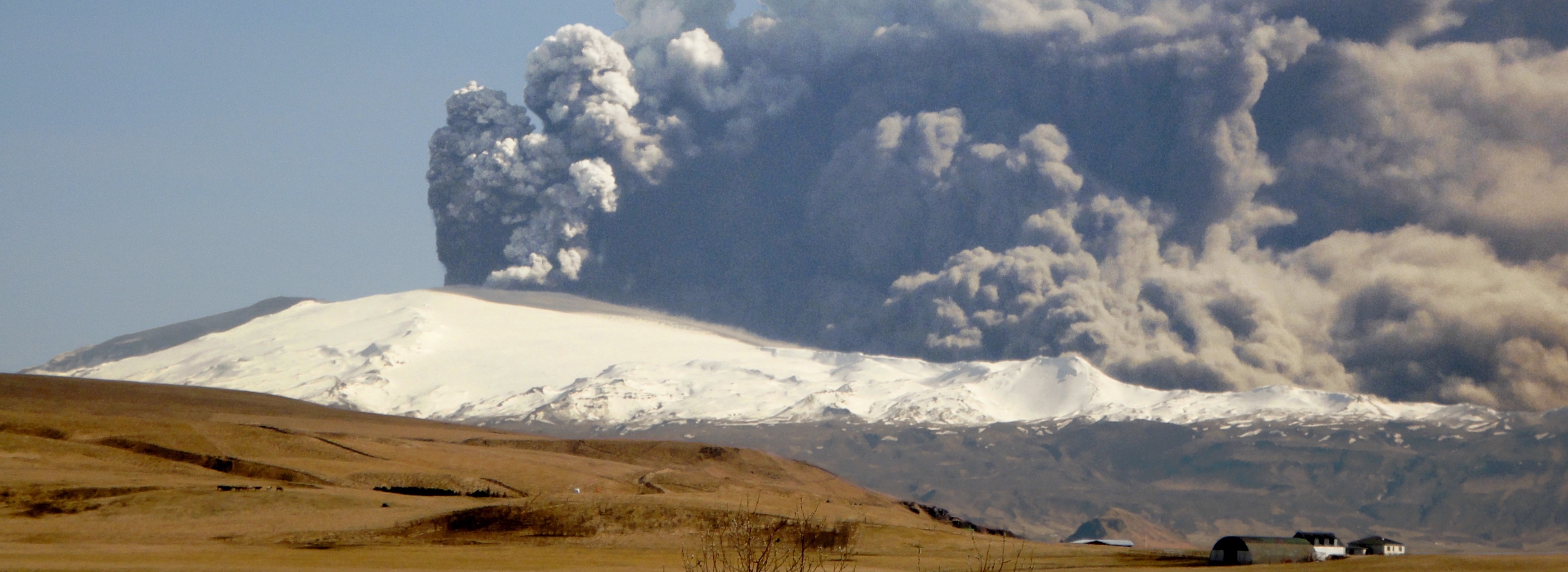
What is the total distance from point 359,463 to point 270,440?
9.02 m

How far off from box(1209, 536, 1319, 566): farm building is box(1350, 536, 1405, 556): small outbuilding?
14.2 m

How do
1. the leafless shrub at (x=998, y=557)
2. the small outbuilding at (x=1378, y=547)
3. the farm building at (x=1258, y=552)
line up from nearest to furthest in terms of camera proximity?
the leafless shrub at (x=998, y=557)
the farm building at (x=1258, y=552)
the small outbuilding at (x=1378, y=547)

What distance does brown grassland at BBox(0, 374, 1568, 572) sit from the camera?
156 ft

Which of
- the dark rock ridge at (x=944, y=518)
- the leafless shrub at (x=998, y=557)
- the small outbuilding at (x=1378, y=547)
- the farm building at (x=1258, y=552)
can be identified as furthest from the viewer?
the dark rock ridge at (x=944, y=518)

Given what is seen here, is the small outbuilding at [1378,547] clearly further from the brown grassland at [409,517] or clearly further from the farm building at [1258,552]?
the brown grassland at [409,517]

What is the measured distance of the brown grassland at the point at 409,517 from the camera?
1866 inches

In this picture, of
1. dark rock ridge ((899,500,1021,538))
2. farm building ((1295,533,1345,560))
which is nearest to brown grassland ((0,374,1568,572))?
dark rock ridge ((899,500,1021,538))

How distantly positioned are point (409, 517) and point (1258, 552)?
129 feet

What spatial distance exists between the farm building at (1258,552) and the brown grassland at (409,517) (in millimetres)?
1986

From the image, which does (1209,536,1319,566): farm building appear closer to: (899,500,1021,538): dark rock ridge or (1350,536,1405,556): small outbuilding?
(1350,536,1405,556): small outbuilding

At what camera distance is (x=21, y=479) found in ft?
228

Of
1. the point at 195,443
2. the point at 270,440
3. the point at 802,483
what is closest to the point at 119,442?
the point at 195,443

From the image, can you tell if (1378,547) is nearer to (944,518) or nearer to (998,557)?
(998,557)

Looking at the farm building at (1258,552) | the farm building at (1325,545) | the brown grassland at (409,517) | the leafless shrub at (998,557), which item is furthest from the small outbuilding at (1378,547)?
the leafless shrub at (998,557)
